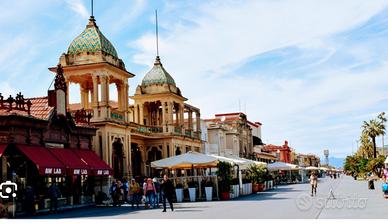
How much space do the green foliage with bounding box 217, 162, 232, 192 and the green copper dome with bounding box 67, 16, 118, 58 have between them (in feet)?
32.0

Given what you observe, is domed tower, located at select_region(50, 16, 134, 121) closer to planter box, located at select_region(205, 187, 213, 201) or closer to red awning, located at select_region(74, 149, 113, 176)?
red awning, located at select_region(74, 149, 113, 176)

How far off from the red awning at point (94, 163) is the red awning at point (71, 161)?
572 millimetres

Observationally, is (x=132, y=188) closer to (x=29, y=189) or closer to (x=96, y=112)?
(x=29, y=189)

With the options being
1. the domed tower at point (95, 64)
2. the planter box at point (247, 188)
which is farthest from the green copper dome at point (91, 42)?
the planter box at point (247, 188)

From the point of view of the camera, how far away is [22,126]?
2619 centimetres

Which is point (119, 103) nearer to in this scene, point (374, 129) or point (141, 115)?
point (141, 115)

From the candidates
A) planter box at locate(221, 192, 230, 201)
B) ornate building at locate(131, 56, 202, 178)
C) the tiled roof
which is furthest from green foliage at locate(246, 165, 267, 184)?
the tiled roof

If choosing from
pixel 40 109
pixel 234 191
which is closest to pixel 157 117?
pixel 234 191

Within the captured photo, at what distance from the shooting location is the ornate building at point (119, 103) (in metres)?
36.1

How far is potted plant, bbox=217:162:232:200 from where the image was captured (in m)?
34.0

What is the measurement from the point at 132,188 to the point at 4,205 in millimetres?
6764

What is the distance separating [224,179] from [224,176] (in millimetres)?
240

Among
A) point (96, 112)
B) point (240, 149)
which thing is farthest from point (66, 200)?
point (240, 149)

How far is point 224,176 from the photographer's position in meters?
34.7
